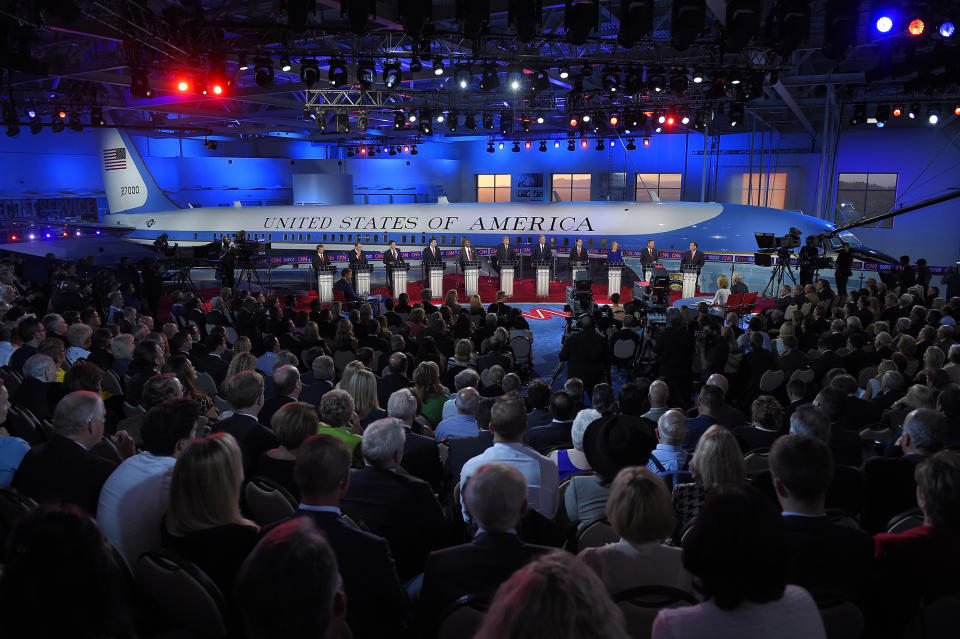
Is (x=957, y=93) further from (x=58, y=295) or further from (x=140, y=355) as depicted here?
(x=58, y=295)

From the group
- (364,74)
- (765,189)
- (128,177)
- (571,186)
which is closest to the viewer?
(364,74)

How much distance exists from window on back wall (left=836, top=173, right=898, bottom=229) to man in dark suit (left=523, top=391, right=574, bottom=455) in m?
26.7

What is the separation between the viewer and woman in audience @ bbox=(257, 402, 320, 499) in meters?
4.55

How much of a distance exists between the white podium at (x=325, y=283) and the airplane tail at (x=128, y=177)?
1206cm

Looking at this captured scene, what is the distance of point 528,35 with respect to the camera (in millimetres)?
10461

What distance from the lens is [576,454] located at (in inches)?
210

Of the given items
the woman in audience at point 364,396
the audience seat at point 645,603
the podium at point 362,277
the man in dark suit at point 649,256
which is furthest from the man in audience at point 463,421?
the man in dark suit at point 649,256

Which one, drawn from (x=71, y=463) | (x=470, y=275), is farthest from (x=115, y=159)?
(x=71, y=463)

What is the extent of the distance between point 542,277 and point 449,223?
17.8ft

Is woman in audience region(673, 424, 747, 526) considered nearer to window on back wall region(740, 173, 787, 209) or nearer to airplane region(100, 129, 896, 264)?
airplane region(100, 129, 896, 264)

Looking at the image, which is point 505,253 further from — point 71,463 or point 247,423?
point 71,463

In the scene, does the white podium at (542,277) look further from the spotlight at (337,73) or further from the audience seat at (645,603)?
the audience seat at (645,603)

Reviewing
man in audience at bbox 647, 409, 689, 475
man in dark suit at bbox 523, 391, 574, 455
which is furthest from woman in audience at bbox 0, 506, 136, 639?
man in dark suit at bbox 523, 391, 574, 455

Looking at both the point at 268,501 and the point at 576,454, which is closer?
the point at 268,501
